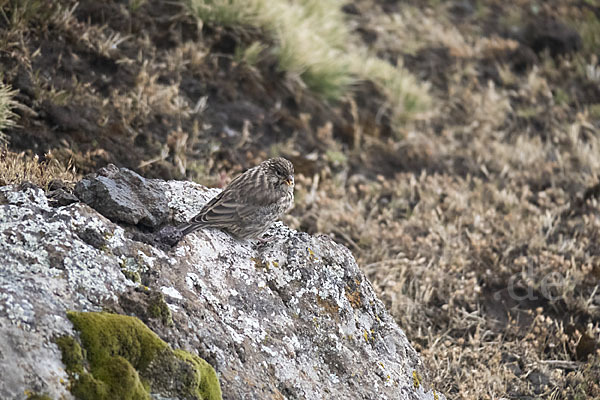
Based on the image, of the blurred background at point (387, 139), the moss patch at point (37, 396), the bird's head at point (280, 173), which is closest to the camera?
the moss patch at point (37, 396)

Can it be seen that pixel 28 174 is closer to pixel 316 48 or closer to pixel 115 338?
pixel 115 338

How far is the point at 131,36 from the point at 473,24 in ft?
22.5

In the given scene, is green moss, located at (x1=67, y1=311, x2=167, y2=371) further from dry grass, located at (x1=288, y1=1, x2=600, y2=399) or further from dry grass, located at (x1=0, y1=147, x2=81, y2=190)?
dry grass, located at (x1=288, y1=1, x2=600, y2=399)

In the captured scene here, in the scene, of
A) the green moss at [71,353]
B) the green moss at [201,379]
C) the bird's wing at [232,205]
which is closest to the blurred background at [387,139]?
the bird's wing at [232,205]

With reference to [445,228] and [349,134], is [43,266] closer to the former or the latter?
[445,228]

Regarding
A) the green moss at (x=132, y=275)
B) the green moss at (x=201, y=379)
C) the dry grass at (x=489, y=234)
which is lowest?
the dry grass at (x=489, y=234)

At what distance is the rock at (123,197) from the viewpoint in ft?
13.1

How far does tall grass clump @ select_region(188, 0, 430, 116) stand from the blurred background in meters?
0.03

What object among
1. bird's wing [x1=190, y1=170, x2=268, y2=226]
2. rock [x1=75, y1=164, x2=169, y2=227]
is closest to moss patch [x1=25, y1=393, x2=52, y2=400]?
rock [x1=75, y1=164, x2=169, y2=227]

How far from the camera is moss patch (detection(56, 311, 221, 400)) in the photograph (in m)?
2.99

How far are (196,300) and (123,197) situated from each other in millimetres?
889

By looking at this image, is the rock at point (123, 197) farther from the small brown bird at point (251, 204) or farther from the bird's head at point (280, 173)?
the bird's head at point (280, 173)

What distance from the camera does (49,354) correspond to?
9.66 feet

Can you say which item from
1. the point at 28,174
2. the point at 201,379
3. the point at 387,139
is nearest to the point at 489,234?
the point at 387,139
